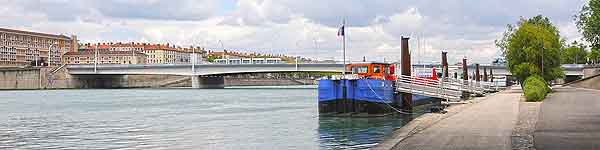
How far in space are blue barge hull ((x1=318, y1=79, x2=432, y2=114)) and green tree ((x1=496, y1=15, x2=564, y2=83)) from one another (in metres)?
35.6

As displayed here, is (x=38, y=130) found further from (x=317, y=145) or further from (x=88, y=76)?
(x=88, y=76)

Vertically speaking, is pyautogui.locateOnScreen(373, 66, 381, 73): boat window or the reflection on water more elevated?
pyautogui.locateOnScreen(373, 66, 381, 73): boat window

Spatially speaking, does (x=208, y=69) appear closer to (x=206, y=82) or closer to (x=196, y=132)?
(x=206, y=82)

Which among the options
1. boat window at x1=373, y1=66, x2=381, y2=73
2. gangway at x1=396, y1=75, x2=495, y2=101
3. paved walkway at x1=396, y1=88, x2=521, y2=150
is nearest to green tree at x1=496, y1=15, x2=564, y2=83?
gangway at x1=396, y1=75, x2=495, y2=101

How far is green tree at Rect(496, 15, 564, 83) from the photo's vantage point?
7762cm

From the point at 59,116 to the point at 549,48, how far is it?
48152mm

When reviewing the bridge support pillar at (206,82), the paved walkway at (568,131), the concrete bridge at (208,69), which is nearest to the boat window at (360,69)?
the paved walkway at (568,131)

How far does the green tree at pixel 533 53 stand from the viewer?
7762cm

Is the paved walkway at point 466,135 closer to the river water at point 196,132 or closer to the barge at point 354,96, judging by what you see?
the river water at point 196,132

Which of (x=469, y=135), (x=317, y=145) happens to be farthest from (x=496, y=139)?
(x=317, y=145)

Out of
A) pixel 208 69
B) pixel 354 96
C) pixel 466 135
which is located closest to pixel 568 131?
pixel 466 135

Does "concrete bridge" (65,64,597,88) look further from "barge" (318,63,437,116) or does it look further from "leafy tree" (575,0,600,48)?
"leafy tree" (575,0,600,48)

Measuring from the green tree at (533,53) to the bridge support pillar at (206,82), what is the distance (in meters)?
74.8

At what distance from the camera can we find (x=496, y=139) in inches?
843
